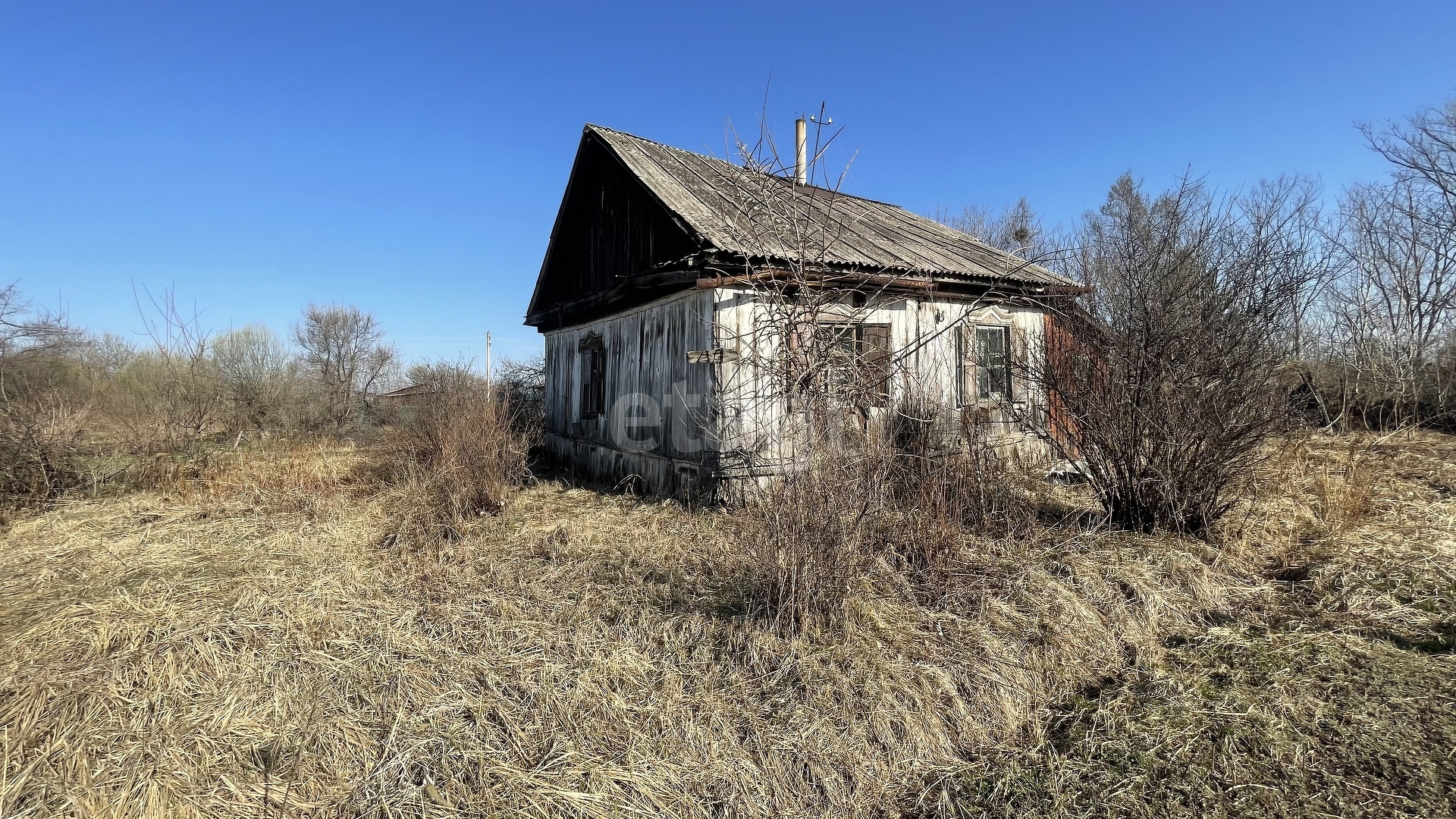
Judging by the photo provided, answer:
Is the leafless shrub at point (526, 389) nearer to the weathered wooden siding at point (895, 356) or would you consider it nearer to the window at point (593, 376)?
the window at point (593, 376)

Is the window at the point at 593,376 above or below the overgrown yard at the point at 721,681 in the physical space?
above

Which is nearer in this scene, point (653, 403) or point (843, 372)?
point (843, 372)

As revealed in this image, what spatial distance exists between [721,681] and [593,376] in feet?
25.7

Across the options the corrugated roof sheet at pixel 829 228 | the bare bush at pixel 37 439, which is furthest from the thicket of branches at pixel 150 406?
the corrugated roof sheet at pixel 829 228

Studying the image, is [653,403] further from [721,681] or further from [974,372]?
[721,681]

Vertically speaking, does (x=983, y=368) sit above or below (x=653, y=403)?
above

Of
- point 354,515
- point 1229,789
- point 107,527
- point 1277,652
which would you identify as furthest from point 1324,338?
point 107,527

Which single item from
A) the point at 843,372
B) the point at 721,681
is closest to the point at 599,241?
the point at 843,372

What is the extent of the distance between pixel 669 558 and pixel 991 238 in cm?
2577

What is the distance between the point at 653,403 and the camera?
8.32 m

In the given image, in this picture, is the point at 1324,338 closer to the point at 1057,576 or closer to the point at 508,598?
the point at 1057,576

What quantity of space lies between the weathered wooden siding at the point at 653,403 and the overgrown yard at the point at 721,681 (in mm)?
2040

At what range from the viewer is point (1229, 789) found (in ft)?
8.36

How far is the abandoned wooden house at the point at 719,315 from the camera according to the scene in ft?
20.8
